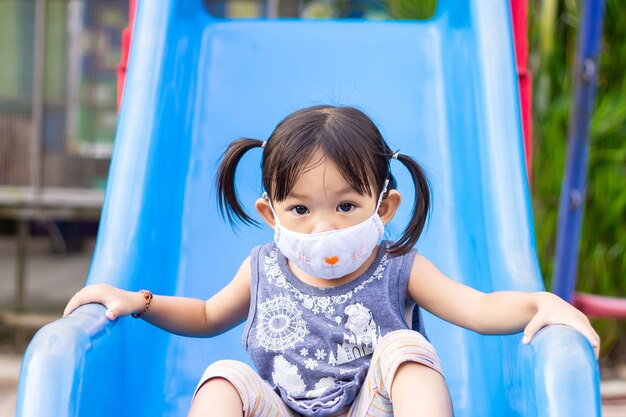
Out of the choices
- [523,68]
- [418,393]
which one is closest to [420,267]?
[418,393]

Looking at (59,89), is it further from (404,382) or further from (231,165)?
(404,382)

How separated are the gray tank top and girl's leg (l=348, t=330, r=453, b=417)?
91 millimetres

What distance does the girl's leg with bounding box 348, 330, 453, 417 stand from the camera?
1400 millimetres

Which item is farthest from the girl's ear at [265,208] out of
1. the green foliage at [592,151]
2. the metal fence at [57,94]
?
the metal fence at [57,94]

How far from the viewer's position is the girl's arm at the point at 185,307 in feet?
5.35

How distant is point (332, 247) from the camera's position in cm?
158

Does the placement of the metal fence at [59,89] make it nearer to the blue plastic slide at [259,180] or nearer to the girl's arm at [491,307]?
the blue plastic slide at [259,180]

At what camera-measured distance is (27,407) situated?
4.49 feet

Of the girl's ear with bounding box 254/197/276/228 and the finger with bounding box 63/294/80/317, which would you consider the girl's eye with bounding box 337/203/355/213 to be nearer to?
the girl's ear with bounding box 254/197/276/228

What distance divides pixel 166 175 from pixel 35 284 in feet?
11.6

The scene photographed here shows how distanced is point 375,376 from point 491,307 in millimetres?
231

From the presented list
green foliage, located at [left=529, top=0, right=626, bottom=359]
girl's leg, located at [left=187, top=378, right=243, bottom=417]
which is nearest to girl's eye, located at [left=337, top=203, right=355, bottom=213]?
girl's leg, located at [left=187, top=378, right=243, bottom=417]

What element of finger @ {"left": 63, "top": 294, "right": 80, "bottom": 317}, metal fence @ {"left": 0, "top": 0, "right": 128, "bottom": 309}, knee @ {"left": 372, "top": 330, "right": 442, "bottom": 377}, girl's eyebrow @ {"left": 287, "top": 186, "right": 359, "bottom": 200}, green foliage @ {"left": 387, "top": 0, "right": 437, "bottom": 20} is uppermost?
green foliage @ {"left": 387, "top": 0, "right": 437, "bottom": 20}

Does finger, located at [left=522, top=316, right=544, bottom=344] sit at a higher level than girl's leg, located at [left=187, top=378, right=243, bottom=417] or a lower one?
higher
